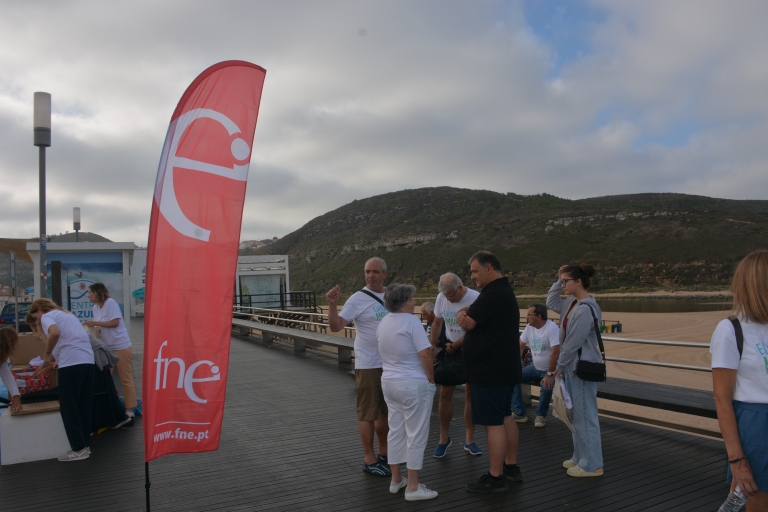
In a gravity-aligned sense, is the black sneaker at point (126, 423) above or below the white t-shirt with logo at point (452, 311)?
below

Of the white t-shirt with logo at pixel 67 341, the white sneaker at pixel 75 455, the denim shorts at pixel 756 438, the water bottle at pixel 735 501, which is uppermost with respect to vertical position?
the white t-shirt with logo at pixel 67 341

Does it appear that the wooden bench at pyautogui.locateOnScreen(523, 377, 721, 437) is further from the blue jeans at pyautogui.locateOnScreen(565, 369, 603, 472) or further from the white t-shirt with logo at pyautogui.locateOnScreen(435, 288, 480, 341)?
the white t-shirt with logo at pyautogui.locateOnScreen(435, 288, 480, 341)

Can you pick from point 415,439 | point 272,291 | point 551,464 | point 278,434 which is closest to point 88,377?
point 278,434

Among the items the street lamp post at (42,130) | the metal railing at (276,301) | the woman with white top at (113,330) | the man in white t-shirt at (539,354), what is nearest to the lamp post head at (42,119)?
the street lamp post at (42,130)

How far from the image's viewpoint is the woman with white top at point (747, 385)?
8.21 ft

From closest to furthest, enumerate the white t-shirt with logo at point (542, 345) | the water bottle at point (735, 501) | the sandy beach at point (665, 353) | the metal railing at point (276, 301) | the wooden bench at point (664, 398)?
the water bottle at point (735, 501) → the wooden bench at point (664, 398) → the white t-shirt with logo at point (542, 345) → the sandy beach at point (665, 353) → the metal railing at point (276, 301)

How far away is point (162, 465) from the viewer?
5141 millimetres

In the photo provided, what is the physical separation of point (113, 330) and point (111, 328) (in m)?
0.05

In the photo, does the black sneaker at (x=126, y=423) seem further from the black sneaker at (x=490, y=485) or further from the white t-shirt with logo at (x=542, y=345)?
the white t-shirt with logo at (x=542, y=345)

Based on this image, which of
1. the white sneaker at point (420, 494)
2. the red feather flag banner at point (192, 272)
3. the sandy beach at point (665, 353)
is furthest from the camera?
the sandy beach at point (665, 353)

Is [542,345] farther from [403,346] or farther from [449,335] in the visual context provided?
[403,346]

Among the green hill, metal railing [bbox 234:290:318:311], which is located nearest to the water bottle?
metal railing [bbox 234:290:318:311]

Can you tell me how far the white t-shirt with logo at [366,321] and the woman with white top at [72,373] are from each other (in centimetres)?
271

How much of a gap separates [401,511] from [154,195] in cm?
266
